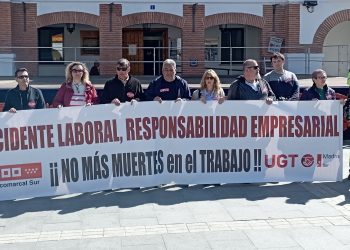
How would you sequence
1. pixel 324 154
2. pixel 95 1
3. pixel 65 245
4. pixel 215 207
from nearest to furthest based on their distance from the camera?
pixel 65 245 < pixel 215 207 < pixel 324 154 < pixel 95 1

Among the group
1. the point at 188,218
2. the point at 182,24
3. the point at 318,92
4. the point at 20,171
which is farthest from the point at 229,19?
the point at 188,218

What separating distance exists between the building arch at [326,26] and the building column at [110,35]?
26.4 feet

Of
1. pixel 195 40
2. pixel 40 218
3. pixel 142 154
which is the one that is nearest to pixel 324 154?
pixel 142 154

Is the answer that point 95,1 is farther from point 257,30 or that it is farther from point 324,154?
point 324,154

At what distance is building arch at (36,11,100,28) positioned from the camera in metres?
21.3

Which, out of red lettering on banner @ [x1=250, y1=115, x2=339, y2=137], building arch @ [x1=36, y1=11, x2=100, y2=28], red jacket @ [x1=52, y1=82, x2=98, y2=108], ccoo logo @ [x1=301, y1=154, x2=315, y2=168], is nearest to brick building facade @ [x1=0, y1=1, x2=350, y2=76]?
building arch @ [x1=36, y1=11, x2=100, y2=28]

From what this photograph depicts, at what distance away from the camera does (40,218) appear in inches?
238

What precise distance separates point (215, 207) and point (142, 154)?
4.32 ft

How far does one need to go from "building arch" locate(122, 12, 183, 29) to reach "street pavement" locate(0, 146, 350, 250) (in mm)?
15192

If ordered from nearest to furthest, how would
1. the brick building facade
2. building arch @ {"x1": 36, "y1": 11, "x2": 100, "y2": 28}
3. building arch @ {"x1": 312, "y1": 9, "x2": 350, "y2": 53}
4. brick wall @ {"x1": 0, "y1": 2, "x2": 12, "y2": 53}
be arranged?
1. brick wall @ {"x1": 0, "y1": 2, "x2": 12, "y2": 53}
2. the brick building facade
3. building arch @ {"x1": 36, "y1": 11, "x2": 100, "y2": 28}
4. building arch @ {"x1": 312, "y1": 9, "x2": 350, "y2": 53}

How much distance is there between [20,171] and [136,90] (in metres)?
1.89

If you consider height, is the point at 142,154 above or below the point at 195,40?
below

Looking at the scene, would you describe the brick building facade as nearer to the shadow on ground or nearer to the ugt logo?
the ugt logo

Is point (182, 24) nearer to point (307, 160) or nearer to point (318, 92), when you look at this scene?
point (318, 92)
